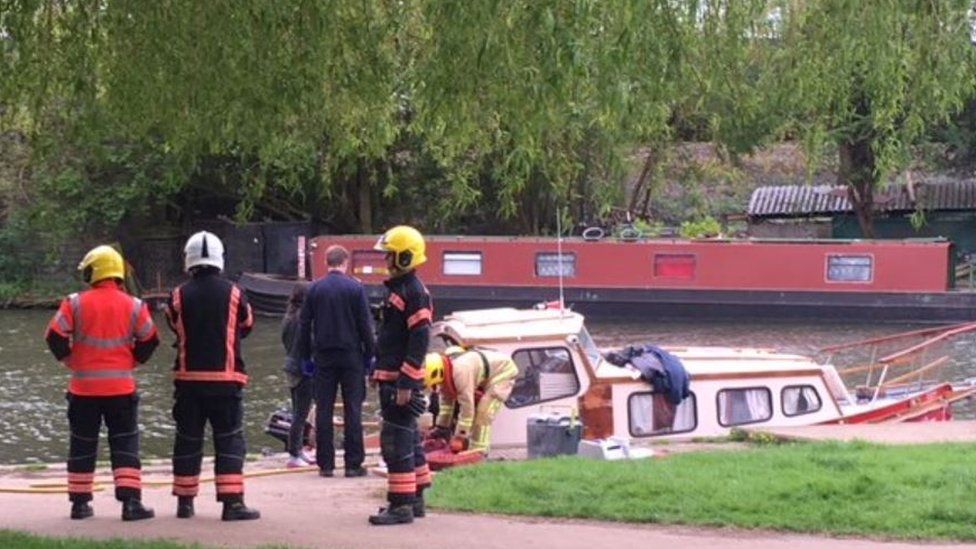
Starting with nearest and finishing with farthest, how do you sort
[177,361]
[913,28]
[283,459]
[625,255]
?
1. [913,28]
2. [177,361]
3. [283,459]
4. [625,255]

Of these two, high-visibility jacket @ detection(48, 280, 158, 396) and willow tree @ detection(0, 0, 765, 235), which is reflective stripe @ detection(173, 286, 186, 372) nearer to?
high-visibility jacket @ detection(48, 280, 158, 396)

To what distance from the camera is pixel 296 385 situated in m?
12.9

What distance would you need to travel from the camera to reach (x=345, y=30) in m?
9.12

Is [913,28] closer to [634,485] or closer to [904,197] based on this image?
[634,485]

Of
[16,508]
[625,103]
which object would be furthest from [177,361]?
[625,103]

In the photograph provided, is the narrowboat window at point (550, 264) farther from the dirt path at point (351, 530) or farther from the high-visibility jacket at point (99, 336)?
the high-visibility jacket at point (99, 336)

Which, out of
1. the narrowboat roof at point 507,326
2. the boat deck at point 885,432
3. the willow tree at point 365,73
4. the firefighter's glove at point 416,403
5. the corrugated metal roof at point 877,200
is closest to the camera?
the willow tree at point 365,73

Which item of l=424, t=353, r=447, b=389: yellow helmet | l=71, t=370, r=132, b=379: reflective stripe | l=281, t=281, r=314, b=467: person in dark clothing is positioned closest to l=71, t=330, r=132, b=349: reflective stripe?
l=71, t=370, r=132, b=379: reflective stripe

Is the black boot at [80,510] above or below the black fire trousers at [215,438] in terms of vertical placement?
below

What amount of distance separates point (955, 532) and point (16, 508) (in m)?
6.00

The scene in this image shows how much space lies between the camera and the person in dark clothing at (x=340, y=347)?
1185cm

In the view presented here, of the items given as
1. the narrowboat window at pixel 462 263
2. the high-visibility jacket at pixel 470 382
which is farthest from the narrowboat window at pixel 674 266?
the high-visibility jacket at pixel 470 382

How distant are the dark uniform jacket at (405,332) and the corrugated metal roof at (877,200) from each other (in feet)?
116

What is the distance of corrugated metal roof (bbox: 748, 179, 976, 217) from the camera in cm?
4475
